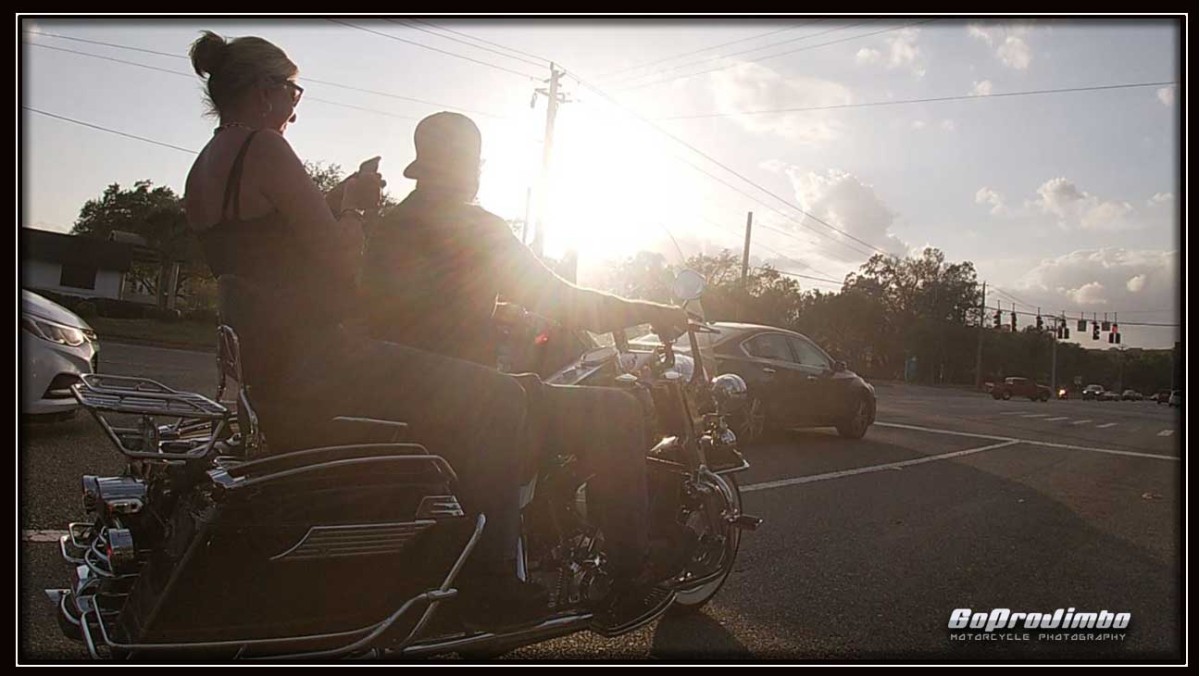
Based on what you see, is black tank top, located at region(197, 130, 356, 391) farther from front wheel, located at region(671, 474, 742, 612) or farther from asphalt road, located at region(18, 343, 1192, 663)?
front wheel, located at region(671, 474, 742, 612)

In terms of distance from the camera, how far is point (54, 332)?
21.2 feet

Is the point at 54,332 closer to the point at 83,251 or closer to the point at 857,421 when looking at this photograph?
the point at 857,421

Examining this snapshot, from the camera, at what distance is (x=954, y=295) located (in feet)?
269

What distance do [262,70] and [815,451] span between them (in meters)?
8.49

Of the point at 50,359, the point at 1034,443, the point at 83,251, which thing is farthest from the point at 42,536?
the point at 83,251

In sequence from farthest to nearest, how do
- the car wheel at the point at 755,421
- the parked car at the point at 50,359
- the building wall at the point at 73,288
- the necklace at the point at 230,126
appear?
the building wall at the point at 73,288
the car wheel at the point at 755,421
the parked car at the point at 50,359
the necklace at the point at 230,126

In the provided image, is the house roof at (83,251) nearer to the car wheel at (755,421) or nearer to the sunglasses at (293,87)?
the car wheel at (755,421)

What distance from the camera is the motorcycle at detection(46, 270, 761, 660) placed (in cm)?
234

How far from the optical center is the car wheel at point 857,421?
11.6 metres

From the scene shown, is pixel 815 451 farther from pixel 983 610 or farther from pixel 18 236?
pixel 18 236

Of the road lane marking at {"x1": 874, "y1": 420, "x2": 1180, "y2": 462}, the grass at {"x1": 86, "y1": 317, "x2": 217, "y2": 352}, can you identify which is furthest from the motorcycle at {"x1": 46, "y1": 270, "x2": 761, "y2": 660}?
the grass at {"x1": 86, "y1": 317, "x2": 217, "y2": 352}

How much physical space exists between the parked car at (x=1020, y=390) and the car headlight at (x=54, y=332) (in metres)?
53.8

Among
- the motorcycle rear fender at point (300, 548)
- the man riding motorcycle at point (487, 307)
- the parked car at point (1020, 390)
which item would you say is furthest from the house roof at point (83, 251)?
the parked car at point (1020, 390)

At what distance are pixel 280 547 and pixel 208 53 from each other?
4.92 feet
